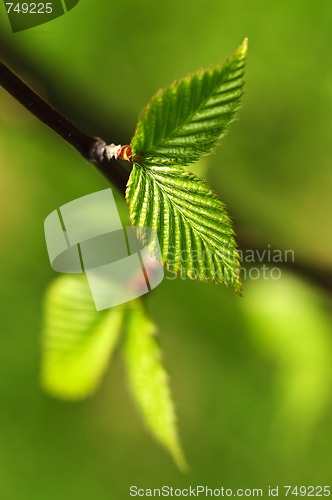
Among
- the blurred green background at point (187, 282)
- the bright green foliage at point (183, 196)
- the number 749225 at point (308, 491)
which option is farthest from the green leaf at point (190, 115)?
the number 749225 at point (308, 491)

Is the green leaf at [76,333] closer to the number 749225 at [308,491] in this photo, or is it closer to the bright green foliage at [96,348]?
the bright green foliage at [96,348]

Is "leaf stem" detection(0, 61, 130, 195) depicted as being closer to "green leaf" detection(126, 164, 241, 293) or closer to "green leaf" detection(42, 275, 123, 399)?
"green leaf" detection(126, 164, 241, 293)

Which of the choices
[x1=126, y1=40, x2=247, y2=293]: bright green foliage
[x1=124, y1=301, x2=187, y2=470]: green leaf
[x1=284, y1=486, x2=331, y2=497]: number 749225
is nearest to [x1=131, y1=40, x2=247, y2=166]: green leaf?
[x1=126, y1=40, x2=247, y2=293]: bright green foliage

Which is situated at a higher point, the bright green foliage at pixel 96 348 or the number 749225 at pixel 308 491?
the bright green foliage at pixel 96 348

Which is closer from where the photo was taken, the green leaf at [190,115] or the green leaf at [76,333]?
the green leaf at [190,115]

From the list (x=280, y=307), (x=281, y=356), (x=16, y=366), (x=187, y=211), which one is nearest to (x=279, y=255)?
(x=280, y=307)

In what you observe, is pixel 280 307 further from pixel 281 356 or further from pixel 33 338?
pixel 33 338

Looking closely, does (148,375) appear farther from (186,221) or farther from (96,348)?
(186,221)

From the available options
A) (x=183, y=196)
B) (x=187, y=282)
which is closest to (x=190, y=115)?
(x=183, y=196)
